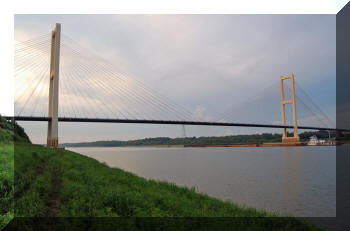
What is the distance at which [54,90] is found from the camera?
31.2m

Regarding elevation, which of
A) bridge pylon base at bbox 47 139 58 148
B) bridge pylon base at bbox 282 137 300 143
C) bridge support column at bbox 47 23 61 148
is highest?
bridge support column at bbox 47 23 61 148

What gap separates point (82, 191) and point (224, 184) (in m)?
7.34

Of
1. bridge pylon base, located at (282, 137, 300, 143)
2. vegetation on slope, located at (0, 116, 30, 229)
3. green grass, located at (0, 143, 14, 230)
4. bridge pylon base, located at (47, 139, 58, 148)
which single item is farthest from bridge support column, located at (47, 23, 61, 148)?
bridge pylon base, located at (282, 137, 300, 143)

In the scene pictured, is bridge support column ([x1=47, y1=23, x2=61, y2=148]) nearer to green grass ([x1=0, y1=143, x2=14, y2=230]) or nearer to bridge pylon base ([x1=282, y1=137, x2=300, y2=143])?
green grass ([x1=0, y1=143, x2=14, y2=230])

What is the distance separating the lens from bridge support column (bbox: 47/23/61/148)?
31.0 meters

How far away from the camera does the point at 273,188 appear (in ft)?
34.7

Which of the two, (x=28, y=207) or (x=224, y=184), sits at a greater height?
(x=28, y=207)

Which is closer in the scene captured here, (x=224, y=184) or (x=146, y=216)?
(x=146, y=216)

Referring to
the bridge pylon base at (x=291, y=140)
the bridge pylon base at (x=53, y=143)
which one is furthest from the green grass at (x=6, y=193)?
the bridge pylon base at (x=291, y=140)

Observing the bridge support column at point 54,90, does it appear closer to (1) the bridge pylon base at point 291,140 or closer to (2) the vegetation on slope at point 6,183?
(2) the vegetation on slope at point 6,183

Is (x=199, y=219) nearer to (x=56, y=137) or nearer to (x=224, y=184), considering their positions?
(x=224, y=184)

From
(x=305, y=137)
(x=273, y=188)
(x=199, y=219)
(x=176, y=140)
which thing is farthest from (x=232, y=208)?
(x=305, y=137)

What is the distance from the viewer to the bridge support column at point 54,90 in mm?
30984

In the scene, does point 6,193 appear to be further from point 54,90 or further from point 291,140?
point 291,140
